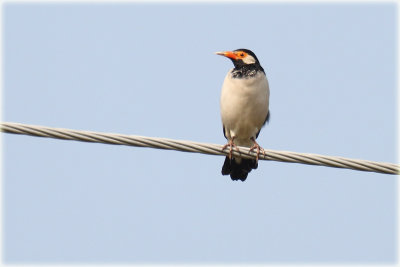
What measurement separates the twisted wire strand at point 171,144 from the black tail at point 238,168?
105 inches

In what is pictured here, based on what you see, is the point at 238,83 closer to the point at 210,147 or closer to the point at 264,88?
the point at 264,88

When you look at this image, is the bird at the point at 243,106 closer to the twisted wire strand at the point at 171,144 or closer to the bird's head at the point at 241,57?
the bird's head at the point at 241,57

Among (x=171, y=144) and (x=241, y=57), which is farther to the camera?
(x=241, y=57)

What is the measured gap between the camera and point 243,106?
29.0 feet

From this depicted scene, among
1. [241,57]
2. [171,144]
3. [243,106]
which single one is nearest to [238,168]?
[243,106]

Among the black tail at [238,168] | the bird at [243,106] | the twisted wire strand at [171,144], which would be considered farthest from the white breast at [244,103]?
the twisted wire strand at [171,144]

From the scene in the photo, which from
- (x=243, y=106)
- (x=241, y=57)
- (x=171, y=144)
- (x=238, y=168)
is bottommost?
(x=171, y=144)

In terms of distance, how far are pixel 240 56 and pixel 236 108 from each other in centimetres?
78

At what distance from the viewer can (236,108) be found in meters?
8.87

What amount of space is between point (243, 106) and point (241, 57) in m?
0.77

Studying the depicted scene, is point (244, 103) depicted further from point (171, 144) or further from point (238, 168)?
point (171, 144)

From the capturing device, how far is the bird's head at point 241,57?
9.20 meters

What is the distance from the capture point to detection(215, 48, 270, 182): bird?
882 centimetres

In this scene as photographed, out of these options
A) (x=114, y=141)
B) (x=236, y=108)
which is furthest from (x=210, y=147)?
(x=236, y=108)
